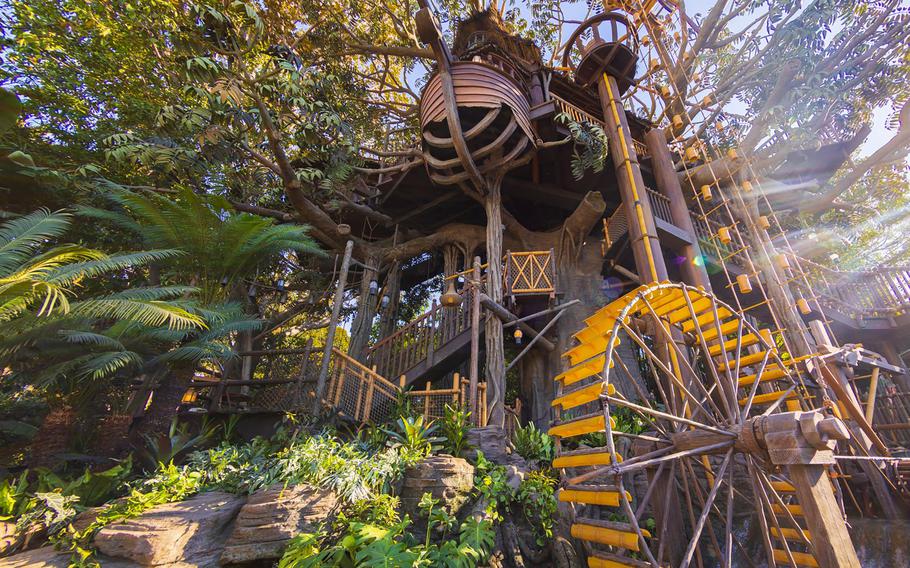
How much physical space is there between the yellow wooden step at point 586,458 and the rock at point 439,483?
4.07 feet

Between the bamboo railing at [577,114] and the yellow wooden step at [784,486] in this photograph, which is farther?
the bamboo railing at [577,114]

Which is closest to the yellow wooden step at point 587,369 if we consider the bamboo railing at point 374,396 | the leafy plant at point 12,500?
the bamboo railing at point 374,396

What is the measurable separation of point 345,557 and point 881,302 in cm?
1591

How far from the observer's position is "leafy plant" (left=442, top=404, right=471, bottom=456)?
5.89m

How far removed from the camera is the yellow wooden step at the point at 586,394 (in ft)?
13.0

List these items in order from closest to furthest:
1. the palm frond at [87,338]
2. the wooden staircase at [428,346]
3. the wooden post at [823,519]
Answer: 1. the wooden post at [823,519]
2. the palm frond at [87,338]
3. the wooden staircase at [428,346]

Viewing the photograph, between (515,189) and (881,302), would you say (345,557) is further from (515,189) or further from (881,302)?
(881,302)

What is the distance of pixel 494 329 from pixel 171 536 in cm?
591

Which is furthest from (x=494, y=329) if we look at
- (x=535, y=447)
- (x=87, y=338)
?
(x=87, y=338)

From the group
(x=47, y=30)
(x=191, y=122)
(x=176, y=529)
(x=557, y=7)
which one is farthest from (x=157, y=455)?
(x=557, y=7)

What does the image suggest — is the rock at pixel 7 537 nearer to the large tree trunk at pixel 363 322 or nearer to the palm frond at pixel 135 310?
the palm frond at pixel 135 310

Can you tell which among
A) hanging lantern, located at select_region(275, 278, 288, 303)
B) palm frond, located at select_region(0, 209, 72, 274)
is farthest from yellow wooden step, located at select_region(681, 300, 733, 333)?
hanging lantern, located at select_region(275, 278, 288, 303)

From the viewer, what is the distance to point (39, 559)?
157 inches

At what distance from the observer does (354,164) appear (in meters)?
9.60
